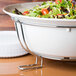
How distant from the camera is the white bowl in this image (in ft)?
2.59

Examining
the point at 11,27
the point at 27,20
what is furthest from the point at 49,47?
the point at 11,27

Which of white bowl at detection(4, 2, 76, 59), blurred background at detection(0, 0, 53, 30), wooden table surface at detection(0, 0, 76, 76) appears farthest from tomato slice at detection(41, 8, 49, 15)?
blurred background at detection(0, 0, 53, 30)

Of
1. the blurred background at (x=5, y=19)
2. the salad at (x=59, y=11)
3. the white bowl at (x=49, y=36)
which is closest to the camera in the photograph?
the white bowl at (x=49, y=36)

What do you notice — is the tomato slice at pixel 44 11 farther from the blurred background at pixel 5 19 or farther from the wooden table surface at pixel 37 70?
the blurred background at pixel 5 19

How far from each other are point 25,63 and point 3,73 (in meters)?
0.15

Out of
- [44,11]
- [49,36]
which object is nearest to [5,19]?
[44,11]

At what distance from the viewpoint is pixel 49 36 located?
824 millimetres

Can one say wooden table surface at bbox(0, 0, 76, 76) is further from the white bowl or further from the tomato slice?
the tomato slice

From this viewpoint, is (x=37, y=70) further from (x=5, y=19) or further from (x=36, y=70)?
(x=5, y=19)

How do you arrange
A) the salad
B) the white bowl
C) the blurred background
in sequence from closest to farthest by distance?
1. the white bowl
2. the salad
3. the blurred background

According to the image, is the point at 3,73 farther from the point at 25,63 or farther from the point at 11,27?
the point at 11,27

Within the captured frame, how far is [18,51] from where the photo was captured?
1.09m

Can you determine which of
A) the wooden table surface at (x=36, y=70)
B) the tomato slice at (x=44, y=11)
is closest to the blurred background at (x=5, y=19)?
the wooden table surface at (x=36, y=70)

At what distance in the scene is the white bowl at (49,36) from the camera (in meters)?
0.79
